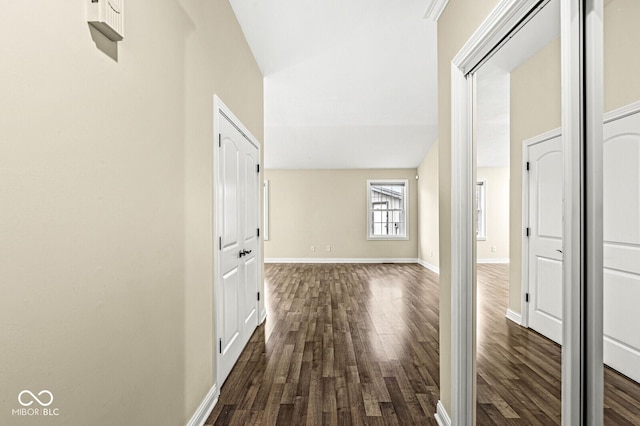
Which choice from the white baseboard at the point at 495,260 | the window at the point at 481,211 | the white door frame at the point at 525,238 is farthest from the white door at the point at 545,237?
the window at the point at 481,211

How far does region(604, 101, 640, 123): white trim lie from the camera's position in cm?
80

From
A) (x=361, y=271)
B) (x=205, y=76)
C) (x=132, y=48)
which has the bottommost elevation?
(x=361, y=271)

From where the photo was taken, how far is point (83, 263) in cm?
101

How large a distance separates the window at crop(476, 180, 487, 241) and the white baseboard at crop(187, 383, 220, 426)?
1860mm

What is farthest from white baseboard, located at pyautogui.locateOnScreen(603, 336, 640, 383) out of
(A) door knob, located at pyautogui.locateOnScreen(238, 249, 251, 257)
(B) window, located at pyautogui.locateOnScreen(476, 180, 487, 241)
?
(A) door knob, located at pyautogui.locateOnScreen(238, 249, 251, 257)

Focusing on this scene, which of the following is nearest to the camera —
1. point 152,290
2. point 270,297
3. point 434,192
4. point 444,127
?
point 152,290

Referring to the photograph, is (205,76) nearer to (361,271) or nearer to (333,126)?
(333,126)

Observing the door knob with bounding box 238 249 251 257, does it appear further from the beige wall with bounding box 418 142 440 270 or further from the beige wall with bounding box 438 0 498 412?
the beige wall with bounding box 418 142 440 270

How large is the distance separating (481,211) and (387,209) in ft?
23.3

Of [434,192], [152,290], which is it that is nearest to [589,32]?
[152,290]

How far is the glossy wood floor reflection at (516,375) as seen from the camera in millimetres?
869

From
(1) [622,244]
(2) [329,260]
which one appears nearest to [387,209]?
(2) [329,260]

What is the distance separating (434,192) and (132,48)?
6.71 metres

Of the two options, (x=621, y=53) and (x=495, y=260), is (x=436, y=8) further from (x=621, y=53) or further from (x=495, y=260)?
(x=495, y=260)
